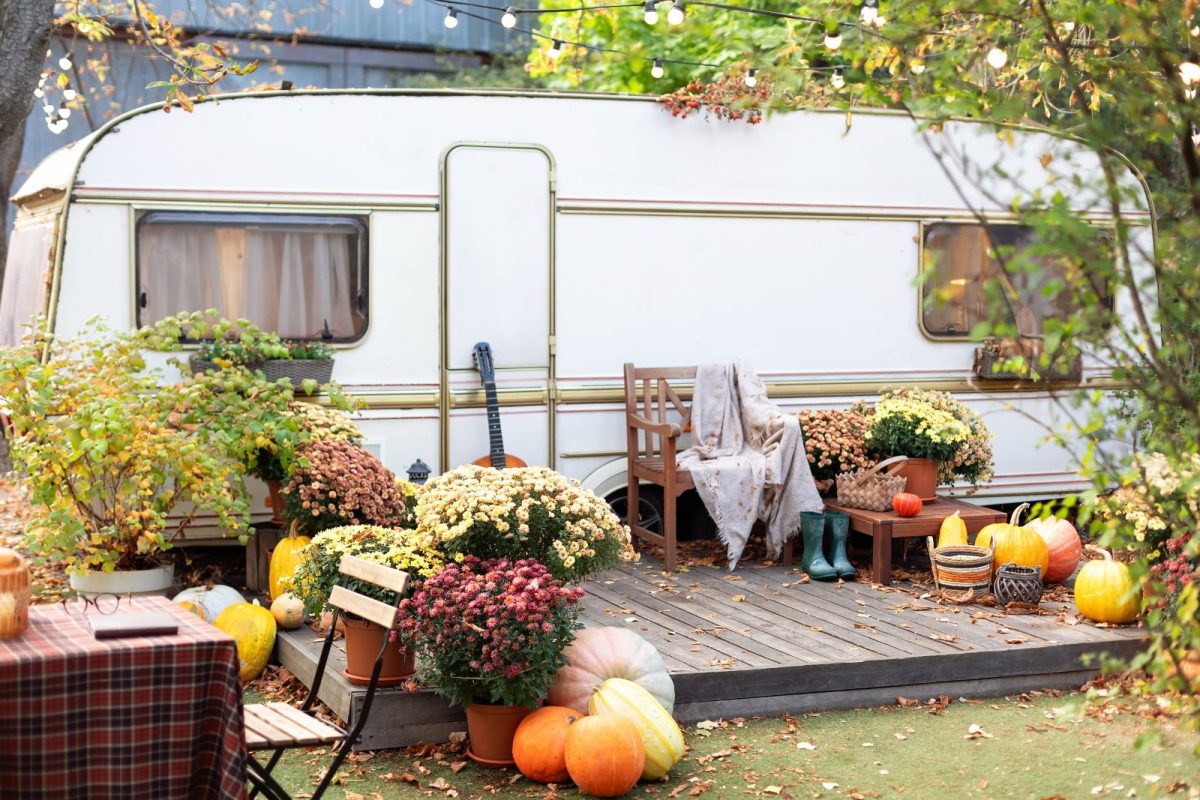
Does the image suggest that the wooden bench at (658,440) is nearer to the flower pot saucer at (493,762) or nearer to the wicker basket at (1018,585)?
the wicker basket at (1018,585)

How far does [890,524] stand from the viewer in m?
7.46

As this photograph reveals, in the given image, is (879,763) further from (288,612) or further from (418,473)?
(418,473)

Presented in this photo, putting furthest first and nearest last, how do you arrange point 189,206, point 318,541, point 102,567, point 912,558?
point 912,558, point 189,206, point 102,567, point 318,541

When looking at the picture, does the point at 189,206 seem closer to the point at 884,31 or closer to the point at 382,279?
the point at 382,279

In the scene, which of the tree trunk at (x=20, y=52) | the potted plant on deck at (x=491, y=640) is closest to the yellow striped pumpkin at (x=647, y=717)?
the potted plant on deck at (x=491, y=640)

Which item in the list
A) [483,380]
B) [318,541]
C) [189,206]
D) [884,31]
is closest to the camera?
[884,31]

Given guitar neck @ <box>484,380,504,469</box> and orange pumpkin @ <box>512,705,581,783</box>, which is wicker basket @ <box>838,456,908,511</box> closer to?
guitar neck @ <box>484,380,504,469</box>

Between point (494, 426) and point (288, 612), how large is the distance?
1858 millimetres

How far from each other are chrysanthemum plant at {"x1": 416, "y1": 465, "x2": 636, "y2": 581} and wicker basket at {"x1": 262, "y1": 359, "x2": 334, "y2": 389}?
6.25 ft

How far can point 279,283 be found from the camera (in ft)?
24.9

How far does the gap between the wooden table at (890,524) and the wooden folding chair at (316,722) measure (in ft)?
12.2

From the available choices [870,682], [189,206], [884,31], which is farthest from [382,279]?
[884,31]

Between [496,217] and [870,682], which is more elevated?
[496,217]

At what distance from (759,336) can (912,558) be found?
1.71 meters
